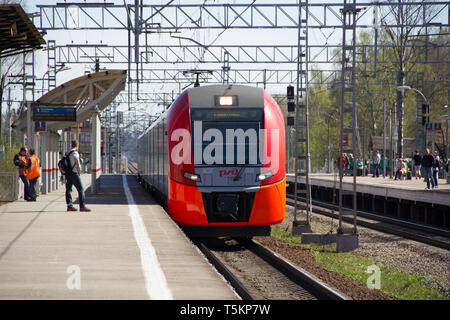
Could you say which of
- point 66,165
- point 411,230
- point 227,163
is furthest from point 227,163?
point 411,230

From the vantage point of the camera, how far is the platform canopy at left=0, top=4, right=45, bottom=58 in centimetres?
1301

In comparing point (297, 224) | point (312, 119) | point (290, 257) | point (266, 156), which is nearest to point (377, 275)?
point (290, 257)

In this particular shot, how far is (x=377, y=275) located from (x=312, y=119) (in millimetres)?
63524

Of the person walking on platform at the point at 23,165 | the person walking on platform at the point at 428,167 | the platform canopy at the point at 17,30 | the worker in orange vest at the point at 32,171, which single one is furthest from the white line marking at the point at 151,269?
the person walking on platform at the point at 428,167

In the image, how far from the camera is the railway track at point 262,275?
9273 mm

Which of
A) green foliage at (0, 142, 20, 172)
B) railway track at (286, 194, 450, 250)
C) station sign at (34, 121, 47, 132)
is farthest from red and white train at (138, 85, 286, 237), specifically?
green foliage at (0, 142, 20, 172)

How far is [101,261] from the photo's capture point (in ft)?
28.9

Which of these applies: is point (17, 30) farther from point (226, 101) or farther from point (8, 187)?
point (8, 187)

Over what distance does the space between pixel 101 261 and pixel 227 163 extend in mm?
4707

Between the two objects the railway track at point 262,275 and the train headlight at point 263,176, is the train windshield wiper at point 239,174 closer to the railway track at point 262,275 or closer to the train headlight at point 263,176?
the train headlight at point 263,176

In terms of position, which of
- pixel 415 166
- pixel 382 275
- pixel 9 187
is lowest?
pixel 382 275

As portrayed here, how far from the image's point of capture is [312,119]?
73938 mm
